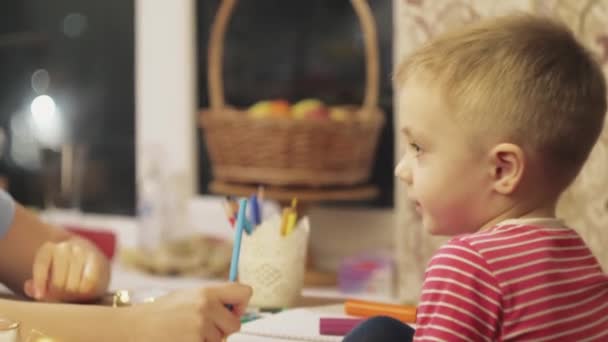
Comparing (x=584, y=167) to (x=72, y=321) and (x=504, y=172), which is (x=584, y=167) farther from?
(x=72, y=321)

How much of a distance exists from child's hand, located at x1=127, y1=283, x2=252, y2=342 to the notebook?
103mm

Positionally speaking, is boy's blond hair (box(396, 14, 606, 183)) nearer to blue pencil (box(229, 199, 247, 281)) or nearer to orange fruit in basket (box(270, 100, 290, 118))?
blue pencil (box(229, 199, 247, 281))

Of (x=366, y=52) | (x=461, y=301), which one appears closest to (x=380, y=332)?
(x=461, y=301)

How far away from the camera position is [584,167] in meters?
1.29

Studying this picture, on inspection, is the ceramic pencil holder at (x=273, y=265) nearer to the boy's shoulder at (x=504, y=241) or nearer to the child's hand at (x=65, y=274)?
the child's hand at (x=65, y=274)

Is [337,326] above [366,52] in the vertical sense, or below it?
below

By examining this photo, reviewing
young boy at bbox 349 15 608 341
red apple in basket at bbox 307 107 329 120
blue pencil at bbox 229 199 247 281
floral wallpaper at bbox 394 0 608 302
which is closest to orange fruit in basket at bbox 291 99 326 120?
red apple in basket at bbox 307 107 329 120

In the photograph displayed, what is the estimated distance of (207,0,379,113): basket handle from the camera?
1.66m

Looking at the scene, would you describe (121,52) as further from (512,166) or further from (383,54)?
(512,166)

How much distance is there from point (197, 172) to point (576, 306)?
4.42 feet

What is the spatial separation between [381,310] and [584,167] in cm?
43

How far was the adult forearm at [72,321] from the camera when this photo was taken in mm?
861

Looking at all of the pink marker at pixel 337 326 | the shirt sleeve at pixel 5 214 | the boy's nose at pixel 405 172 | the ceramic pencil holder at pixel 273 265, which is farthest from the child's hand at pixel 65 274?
the boy's nose at pixel 405 172

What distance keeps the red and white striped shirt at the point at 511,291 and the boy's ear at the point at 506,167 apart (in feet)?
0.11
